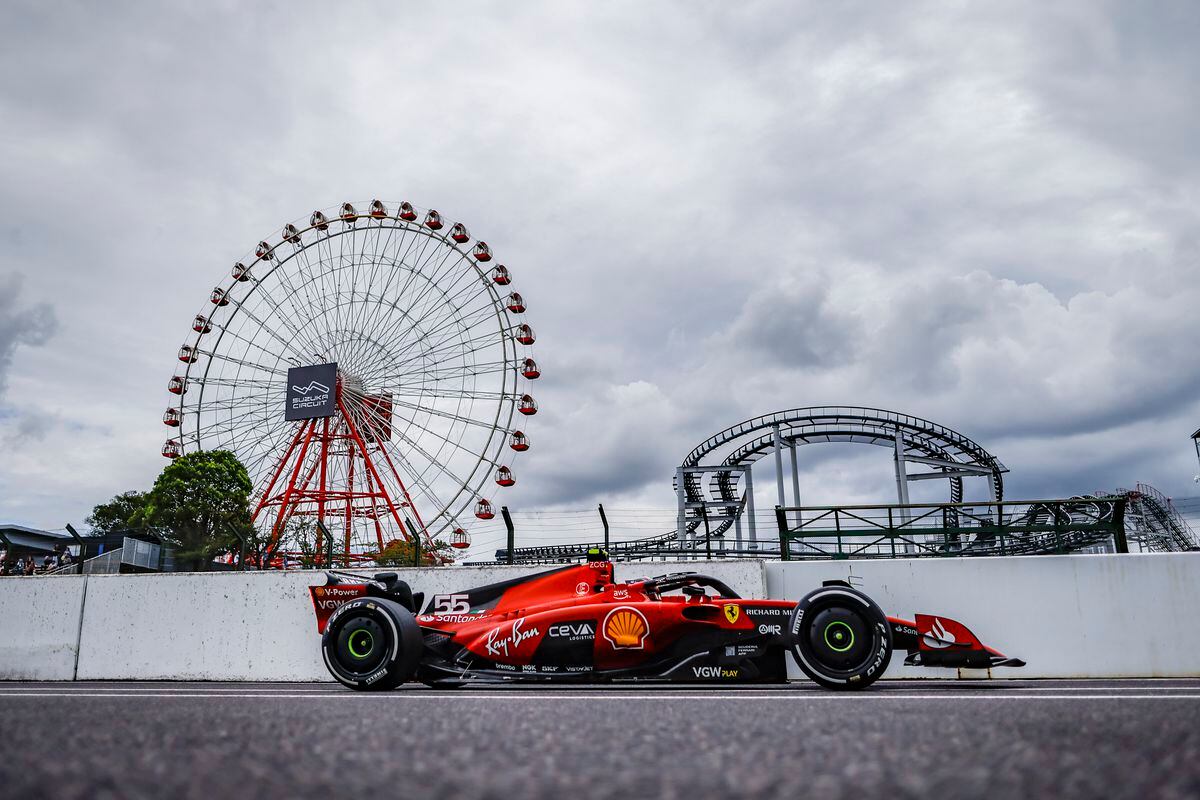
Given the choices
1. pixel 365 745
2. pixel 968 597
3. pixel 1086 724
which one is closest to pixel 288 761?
pixel 365 745

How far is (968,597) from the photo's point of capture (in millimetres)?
8672

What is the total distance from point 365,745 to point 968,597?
8.25 metres

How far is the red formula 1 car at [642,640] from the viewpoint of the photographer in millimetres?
5746

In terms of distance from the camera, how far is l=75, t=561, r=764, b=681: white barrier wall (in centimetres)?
954

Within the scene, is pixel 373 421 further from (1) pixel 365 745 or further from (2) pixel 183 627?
(1) pixel 365 745

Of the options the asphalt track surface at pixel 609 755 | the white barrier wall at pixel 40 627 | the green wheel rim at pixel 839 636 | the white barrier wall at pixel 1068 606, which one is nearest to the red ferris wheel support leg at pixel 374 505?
the white barrier wall at pixel 40 627

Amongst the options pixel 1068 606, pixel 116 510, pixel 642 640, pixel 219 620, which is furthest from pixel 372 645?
pixel 116 510

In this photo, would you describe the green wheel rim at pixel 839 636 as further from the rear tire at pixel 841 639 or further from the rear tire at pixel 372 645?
the rear tire at pixel 372 645

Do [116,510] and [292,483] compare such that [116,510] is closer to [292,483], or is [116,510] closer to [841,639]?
[292,483]

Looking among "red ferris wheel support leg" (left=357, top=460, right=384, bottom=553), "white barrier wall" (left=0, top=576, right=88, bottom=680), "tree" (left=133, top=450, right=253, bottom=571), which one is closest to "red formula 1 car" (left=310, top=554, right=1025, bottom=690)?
"white barrier wall" (left=0, top=576, right=88, bottom=680)

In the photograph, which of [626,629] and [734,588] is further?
[734,588]

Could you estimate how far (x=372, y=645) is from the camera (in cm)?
622

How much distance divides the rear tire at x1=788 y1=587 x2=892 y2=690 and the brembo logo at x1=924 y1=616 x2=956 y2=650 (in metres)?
0.59

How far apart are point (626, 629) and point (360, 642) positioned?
2.05 metres
